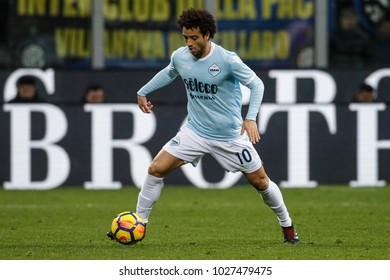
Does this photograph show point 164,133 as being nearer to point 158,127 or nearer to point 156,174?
point 158,127

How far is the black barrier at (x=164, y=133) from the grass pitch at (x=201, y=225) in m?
0.30

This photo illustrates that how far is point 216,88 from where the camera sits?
37.6ft

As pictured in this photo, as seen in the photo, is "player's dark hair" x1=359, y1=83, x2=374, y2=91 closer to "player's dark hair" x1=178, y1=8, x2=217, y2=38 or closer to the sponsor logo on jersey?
the sponsor logo on jersey

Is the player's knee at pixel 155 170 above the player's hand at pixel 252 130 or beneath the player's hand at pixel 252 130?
beneath

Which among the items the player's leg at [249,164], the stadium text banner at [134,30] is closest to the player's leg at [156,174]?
the player's leg at [249,164]

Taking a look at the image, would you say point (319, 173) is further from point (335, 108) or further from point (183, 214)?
point (183, 214)

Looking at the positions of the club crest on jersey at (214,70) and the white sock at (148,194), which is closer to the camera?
the club crest on jersey at (214,70)

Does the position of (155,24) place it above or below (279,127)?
above

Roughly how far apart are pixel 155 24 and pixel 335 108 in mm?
4543

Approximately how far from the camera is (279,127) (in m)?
18.8

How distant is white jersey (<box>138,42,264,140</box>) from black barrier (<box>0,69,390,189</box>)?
6.97 metres

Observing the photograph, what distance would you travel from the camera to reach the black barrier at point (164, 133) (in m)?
18.5

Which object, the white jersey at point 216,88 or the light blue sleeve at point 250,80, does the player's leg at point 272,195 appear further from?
the light blue sleeve at point 250,80
